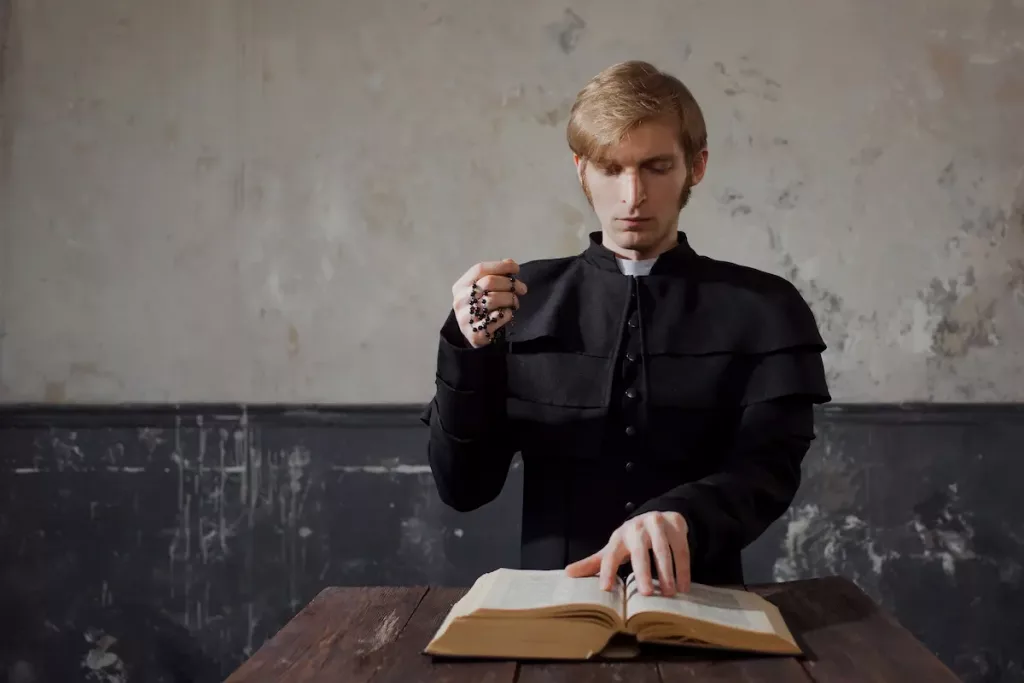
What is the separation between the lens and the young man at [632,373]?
149 centimetres

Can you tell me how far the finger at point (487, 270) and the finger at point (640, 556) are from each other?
42 centimetres

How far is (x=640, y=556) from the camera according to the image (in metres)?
1.14

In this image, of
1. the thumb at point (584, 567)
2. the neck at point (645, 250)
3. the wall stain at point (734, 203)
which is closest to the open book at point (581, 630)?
the thumb at point (584, 567)

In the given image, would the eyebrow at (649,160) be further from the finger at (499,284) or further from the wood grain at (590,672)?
the wood grain at (590,672)

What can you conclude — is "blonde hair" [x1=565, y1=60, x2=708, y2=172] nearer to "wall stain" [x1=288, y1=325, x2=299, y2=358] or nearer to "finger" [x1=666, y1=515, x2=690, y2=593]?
"finger" [x1=666, y1=515, x2=690, y2=593]

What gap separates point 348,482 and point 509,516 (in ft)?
1.45

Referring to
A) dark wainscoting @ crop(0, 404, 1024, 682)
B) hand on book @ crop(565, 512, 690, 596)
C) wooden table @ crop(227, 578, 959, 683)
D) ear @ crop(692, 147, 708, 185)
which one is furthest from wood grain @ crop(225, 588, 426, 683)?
dark wainscoting @ crop(0, 404, 1024, 682)

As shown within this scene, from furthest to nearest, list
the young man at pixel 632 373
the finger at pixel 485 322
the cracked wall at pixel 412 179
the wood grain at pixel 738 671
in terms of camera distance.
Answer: the cracked wall at pixel 412 179 → the young man at pixel 632 373 → the finger at pixel 485 322 → the wood grain at pixel 738 671

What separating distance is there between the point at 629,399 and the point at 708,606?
0.48 m

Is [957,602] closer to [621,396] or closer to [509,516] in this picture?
[509,516]

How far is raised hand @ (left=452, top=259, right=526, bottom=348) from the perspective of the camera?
137 centimetres

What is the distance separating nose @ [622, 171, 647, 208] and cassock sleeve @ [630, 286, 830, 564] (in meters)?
0.30

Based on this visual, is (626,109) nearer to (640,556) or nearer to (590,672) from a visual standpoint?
(640,556)

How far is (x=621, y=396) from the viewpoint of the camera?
154cm
